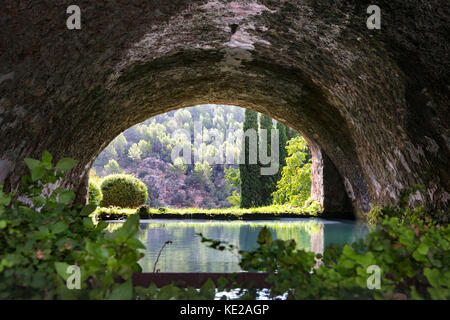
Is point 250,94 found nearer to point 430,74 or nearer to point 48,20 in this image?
point 430,74

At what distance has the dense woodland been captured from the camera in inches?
1906

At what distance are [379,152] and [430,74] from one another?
2493 millimetres

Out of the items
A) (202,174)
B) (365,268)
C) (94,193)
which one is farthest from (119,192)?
(202,174)

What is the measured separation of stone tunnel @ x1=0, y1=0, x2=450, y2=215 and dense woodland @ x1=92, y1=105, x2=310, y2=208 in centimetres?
3022

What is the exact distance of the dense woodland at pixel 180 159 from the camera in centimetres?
4841

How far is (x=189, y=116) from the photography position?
6756cm

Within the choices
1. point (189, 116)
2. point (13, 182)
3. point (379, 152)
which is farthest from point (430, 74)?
point (189, 116)

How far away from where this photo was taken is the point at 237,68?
6.76m

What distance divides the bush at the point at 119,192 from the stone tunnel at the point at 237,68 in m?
8.11

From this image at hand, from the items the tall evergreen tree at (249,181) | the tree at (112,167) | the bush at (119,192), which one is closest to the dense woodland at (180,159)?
the tree at (112,167)

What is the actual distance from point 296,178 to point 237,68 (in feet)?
43.0

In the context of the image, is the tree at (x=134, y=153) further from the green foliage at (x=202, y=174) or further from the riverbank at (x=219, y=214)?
the riverbank at (x=219, y=214)

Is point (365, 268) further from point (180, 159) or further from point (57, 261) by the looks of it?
point (180, 159)
